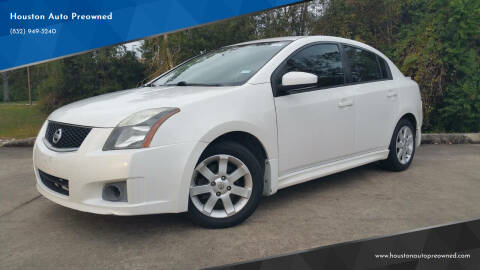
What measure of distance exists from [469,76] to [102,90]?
270 inches

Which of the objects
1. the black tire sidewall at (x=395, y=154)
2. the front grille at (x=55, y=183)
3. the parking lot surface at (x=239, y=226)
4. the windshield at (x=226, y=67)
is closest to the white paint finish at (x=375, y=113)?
the black tire sidewall at (x=395, y=154)

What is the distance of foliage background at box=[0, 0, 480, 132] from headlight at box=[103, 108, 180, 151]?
5586 millimetres

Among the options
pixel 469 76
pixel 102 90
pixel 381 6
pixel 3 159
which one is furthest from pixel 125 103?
pixel 381 6

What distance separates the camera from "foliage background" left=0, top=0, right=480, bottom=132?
6.92 metres

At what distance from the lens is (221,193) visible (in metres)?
3.07

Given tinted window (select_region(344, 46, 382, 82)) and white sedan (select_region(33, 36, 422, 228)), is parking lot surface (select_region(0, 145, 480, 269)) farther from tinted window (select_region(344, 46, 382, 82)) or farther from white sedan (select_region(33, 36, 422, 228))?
tinted window (select_region(344, 46, 382, 82))

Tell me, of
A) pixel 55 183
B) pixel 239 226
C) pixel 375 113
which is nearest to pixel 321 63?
pixel 375 113

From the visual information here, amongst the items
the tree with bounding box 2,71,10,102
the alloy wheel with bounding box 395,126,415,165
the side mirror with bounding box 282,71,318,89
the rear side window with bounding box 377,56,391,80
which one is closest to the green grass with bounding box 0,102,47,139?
the tree with bounding box 2,71,10,102

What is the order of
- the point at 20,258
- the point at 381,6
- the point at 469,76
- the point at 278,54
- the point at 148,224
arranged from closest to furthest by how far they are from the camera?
the point at 20,258 < the point at 148,224 < the point at 278,54 < the point at 469,76 < the point at 381,6

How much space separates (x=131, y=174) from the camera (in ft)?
8.65

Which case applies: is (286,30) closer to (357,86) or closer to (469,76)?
(469,76)

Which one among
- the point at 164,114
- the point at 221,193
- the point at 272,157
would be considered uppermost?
the point at 164,114

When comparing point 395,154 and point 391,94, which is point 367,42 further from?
point 395,154

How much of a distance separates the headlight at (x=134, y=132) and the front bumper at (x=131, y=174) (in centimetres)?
5
